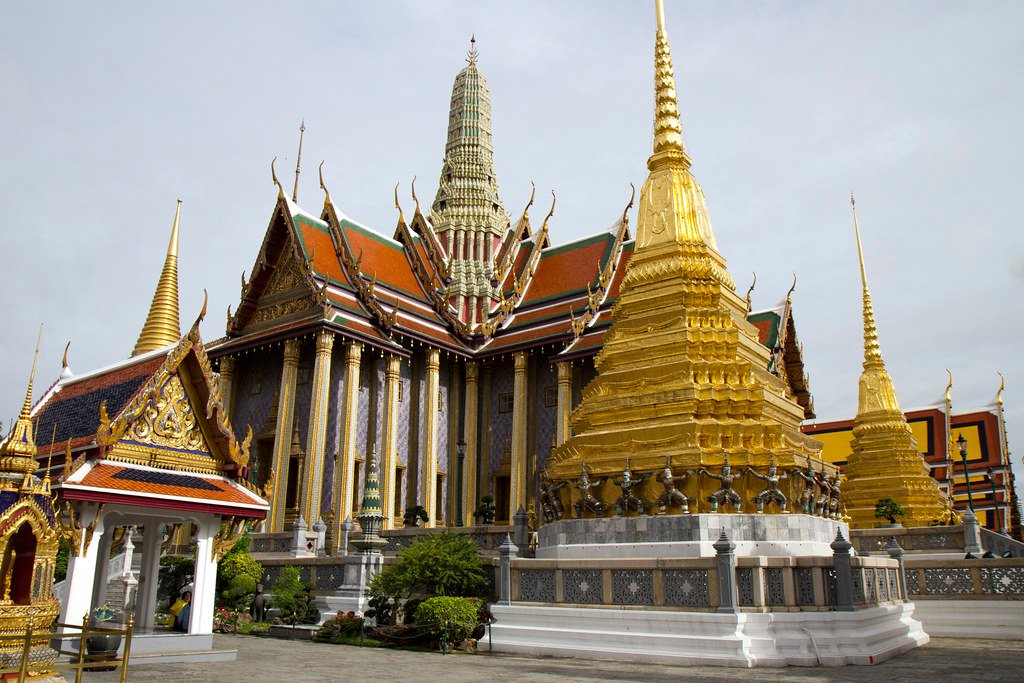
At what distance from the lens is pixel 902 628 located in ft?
29.8

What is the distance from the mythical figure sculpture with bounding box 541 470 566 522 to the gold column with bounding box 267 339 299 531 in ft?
32.5

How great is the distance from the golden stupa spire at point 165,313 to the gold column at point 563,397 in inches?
527

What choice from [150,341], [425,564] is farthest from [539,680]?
[150,341]

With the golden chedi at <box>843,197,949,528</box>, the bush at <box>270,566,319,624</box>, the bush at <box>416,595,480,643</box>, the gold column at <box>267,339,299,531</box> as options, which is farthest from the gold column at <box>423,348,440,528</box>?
the bush at <box>416,595,480,643</box>

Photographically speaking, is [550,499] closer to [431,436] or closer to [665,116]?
[665,116]

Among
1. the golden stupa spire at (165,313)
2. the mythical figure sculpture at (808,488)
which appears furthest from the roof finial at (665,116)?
the golden stupa spire at (165,313)

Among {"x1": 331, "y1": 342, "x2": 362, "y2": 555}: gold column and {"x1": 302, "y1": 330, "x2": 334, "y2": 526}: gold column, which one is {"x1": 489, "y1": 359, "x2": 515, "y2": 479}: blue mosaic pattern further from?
{"x1": 302, "y1": 330, "x2": 334, "y2": 526}: gold column

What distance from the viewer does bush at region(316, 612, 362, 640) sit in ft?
34.8

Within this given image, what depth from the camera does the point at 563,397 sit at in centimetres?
2136

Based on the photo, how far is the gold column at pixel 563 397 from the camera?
21.2 metres

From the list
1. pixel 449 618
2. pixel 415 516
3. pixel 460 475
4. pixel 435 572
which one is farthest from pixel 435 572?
pixel 460 475

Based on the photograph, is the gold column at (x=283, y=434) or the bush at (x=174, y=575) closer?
the bush at (x=174, y=575)

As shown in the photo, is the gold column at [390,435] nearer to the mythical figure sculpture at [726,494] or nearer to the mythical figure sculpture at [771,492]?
the mythical figure sculpture at [726,494]

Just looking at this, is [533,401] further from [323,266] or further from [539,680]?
[539,680]
